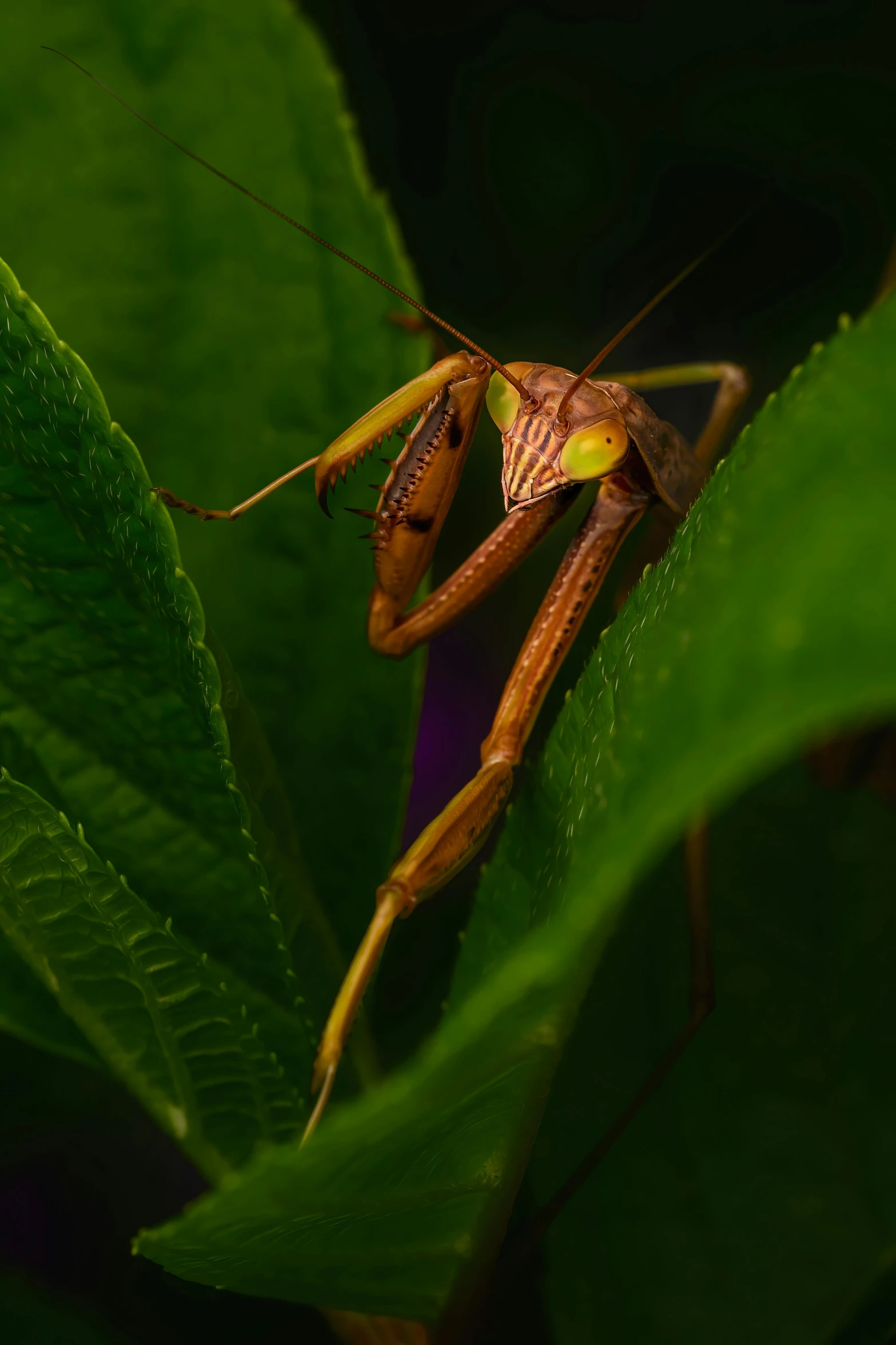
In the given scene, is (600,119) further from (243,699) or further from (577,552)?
(243,699)

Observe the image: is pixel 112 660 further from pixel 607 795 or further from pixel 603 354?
pixel 603 354

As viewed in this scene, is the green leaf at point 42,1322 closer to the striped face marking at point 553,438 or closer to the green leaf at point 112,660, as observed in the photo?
the green leaf at point 112,660

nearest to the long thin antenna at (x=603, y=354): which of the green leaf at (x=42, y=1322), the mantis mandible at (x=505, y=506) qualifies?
the mantis mandible at (x=505, y=506)

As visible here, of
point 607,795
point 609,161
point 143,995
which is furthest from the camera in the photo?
point 609,161

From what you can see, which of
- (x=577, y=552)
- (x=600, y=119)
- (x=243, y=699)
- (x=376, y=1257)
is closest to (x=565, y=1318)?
(x=376, y=1257)

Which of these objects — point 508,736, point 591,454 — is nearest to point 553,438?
point 591,454

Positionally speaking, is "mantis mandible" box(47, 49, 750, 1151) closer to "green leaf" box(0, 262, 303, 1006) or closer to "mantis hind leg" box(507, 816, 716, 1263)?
"mantis hind leg" box(507, 816, 716, 1263)

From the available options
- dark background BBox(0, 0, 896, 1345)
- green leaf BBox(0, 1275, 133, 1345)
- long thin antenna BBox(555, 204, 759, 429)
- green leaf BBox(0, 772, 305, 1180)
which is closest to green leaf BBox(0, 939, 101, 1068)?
green leaf BBox(0, 772, 305, 1180)
